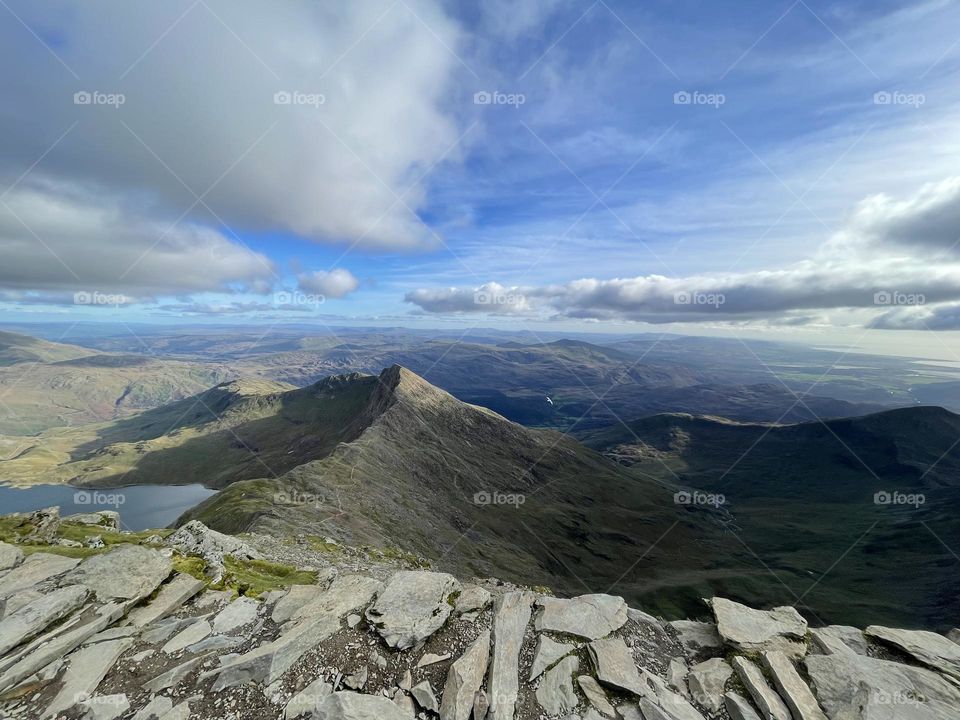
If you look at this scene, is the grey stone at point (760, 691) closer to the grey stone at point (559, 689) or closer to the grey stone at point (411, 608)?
the grey stone at point (559, 689)

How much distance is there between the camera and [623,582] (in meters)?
132

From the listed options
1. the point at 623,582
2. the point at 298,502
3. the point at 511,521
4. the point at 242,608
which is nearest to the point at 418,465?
the point at 511,521

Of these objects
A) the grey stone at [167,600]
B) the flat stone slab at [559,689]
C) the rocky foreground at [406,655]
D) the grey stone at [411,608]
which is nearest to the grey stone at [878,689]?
the rocky foreground at [406,655]

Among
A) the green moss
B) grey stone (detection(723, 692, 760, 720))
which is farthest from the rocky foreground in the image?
the green moss

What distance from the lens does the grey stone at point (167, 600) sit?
19.6 m

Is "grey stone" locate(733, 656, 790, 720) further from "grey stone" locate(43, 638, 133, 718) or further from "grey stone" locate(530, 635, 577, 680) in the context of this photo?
"grey stone" locate(43, 638, 133, 718)

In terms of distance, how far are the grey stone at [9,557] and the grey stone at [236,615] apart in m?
13.7

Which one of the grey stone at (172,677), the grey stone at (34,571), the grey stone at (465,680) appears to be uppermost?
the grey stone at (34,571)

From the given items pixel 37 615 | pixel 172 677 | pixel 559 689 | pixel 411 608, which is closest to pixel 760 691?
pixel 559 689

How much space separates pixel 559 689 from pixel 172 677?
15856 millimetres

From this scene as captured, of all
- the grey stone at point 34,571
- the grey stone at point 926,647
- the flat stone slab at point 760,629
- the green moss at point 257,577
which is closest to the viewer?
the grey stone at point 926,647

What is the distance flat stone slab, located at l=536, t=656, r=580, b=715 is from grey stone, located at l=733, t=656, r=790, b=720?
713 cm

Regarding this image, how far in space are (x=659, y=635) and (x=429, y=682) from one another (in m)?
12.4

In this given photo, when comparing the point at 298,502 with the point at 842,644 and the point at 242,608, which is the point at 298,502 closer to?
the point at 242,608
